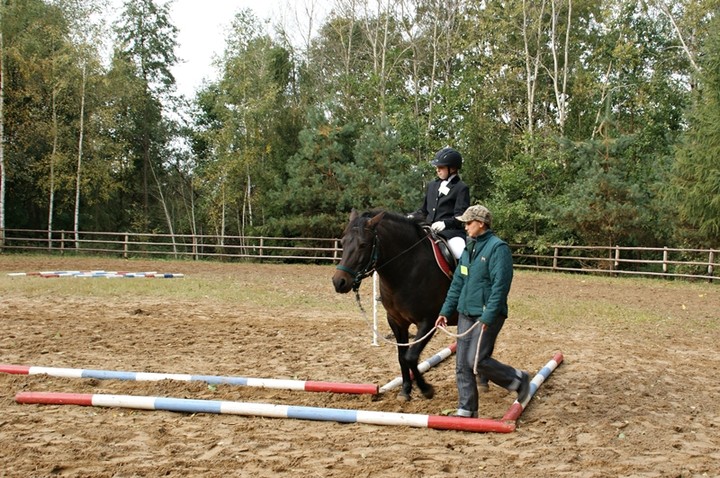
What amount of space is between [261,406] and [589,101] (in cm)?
3167

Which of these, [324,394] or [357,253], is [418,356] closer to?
[324,394]

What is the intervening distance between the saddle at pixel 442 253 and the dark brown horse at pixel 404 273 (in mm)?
51

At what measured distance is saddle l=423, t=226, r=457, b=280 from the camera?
670cm

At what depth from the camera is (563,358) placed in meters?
8.38

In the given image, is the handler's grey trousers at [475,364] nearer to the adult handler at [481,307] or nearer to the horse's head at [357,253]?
the adult handler at [481,307]

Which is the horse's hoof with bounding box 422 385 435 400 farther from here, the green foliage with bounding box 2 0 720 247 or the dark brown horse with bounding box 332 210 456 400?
the green foliage with bounding box 2 0 720 247

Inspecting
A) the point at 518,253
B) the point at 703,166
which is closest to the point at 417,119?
the point at 518,253

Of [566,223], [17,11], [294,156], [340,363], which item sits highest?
[17,11]

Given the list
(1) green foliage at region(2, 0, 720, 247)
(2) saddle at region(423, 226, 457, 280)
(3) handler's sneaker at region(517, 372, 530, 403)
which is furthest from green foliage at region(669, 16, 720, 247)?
(3) handler's sneaker at region(517, 372, 530, 403)

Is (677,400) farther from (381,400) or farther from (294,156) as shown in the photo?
(294,156)

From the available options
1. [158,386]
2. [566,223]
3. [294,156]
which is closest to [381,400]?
[158,386]

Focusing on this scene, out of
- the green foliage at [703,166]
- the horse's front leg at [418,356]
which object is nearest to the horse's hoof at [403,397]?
the horse's front leg at [418,356]

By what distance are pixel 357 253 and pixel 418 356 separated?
122 cm

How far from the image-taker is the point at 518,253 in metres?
29.6
